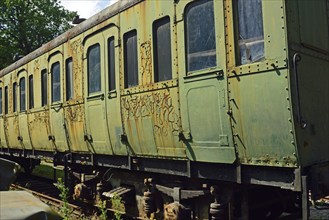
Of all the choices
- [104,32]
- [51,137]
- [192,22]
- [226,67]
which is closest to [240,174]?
[226,67]

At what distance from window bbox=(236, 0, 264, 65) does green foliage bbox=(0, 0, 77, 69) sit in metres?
27.8

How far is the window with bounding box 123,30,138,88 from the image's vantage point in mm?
6668

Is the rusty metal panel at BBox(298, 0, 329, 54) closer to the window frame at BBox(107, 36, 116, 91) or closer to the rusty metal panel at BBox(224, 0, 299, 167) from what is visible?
the rusty metal panel at BBox(224, 0, 299, 167)

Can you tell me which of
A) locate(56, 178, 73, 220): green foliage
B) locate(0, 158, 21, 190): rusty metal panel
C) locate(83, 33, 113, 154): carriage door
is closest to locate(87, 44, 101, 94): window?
locate(83, 33, 113, 154): carriage door

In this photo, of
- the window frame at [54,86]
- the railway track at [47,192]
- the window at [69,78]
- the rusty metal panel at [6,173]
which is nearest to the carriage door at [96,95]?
the window at [69,78]

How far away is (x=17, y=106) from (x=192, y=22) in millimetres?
8823

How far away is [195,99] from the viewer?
5.34 meters

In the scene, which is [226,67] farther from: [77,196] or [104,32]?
[77,196]

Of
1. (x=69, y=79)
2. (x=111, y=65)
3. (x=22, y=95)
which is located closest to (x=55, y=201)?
(x=69, y=79)

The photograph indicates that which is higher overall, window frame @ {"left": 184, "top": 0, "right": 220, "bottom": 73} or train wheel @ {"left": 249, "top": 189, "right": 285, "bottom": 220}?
window frame @ {"left": 184, "top": 0, "right": 220, "bottom": 73}

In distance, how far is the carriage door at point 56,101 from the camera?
9320 millimetres

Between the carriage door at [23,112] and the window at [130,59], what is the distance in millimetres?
5870

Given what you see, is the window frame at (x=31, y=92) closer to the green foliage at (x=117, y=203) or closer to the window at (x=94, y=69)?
the window at (x=94, y=69)

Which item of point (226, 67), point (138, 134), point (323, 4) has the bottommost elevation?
point (138, 134)
